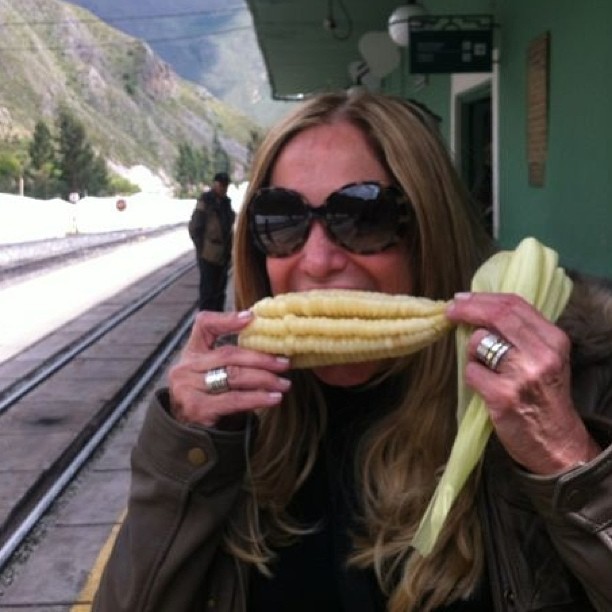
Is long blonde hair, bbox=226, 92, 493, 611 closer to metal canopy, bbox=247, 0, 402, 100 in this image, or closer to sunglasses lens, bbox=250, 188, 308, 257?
sunglasses lens, bbox=250, 188, 308, 257

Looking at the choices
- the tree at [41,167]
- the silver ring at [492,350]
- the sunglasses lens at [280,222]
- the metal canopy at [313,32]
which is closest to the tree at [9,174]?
the tree at [41,167]

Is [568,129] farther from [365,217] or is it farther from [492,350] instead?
[492,350]

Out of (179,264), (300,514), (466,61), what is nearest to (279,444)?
(300,514)

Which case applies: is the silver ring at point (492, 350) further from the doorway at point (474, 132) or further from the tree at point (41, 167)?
the tree at point (41, 167)

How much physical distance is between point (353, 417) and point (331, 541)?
20cm

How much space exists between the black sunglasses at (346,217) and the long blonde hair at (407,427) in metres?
0.03

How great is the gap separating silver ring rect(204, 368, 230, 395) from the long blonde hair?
0.75 feet

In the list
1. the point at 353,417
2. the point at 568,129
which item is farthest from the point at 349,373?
the point at 568,129

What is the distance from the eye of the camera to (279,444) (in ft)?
5.57

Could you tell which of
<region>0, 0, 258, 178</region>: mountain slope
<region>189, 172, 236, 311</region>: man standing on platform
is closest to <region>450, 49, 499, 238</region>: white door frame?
<region>189, 172, 236, 311</region>: man standing on platform

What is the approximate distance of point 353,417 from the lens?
1.69 meters

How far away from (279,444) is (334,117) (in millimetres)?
537

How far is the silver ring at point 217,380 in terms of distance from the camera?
4.84 feet

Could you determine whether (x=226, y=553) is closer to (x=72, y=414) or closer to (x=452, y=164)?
(x=452, y=164)
